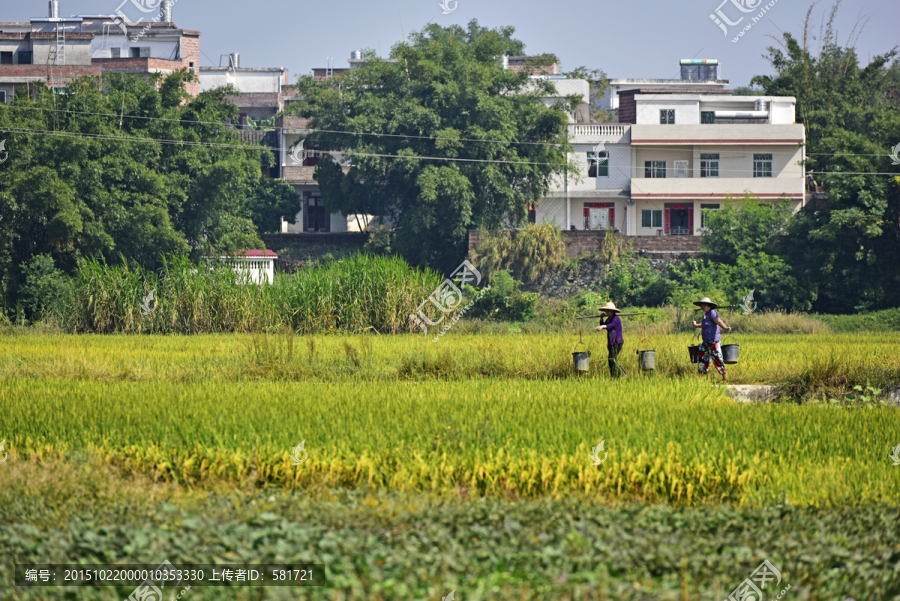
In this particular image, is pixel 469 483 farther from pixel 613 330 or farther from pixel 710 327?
pixel 710 327

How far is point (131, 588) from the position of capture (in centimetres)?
618

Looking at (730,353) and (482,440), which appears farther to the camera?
(730,353)

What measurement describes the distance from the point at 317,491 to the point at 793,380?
9.56m

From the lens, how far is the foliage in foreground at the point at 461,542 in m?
6.01

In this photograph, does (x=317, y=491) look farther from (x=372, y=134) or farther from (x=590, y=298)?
(x=372, y=134)

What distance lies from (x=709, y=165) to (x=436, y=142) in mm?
14460

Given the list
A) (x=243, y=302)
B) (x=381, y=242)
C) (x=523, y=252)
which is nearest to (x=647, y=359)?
(x=243, y=302)

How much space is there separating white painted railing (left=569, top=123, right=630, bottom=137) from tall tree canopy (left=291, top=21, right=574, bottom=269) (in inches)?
137

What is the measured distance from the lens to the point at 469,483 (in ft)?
28.6

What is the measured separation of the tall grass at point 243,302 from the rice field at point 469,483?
1015 cm

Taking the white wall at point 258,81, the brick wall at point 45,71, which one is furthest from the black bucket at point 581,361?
the white wall at point 258,81


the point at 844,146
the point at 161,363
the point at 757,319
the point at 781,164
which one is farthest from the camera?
the point at 781,164

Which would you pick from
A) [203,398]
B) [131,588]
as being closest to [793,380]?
[203,398]

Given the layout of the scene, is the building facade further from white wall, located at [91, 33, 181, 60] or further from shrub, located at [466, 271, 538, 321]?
shrub, located at [466, 271, 538, 321]
